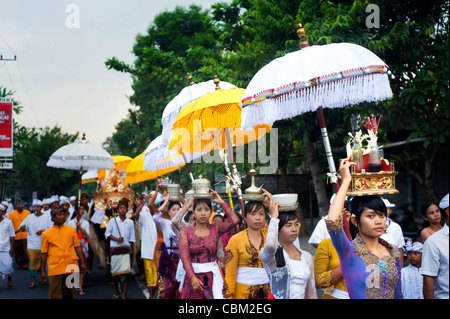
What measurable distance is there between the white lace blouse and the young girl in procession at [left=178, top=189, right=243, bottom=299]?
1.61 metres

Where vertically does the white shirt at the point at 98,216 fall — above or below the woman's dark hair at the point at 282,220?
below

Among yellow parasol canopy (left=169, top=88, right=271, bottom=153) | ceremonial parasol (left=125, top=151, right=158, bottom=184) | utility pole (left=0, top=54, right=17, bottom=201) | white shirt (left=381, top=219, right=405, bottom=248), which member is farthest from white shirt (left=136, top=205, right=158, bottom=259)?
utility pole (left=0, top=54, right=17, bottom=201)

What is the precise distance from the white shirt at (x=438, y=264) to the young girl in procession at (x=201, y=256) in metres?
2.54

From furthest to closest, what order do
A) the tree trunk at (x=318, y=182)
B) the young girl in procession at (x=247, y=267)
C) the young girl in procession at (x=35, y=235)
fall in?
the tree trunk at (x=318, y=182), the young girl in procession at (x=35, y=235), the young girl in procession at (x=247, y=267)

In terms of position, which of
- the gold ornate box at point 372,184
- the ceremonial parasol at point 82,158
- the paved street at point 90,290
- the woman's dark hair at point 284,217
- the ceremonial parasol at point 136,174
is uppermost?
the ceremonial parasol at point 82,158

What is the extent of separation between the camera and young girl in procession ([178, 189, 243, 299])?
19.0 ft

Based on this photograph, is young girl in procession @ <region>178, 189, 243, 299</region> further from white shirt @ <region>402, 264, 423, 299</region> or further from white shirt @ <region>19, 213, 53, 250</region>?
white shirt @ <region>19, 213, 53, 250</region>

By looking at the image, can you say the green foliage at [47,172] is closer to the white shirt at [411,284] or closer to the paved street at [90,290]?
the paved street at [90,290]

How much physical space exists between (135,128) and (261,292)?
30.7 meters

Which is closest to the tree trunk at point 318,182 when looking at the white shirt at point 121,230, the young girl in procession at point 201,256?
the white shirt at point 121,230

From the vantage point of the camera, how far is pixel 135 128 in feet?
115

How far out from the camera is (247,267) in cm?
517

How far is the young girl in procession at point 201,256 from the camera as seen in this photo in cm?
580
